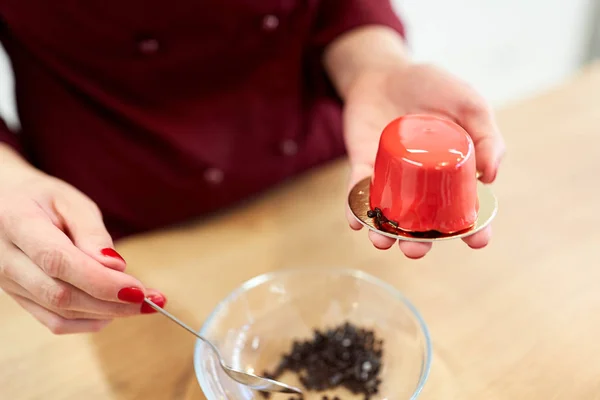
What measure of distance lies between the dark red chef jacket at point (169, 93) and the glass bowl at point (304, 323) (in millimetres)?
261

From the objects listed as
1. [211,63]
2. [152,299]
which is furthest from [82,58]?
[152,299]

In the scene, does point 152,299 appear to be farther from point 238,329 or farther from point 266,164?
point 266,164

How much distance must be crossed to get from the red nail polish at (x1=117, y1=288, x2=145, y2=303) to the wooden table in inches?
6.1

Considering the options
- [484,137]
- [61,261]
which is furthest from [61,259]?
[484,137]

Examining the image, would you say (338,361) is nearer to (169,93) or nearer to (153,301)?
(153,301)

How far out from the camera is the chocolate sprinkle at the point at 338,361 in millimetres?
705

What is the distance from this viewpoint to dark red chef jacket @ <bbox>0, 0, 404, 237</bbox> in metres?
0.85

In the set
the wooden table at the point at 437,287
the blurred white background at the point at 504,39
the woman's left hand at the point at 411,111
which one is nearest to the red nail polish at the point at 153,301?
the wooden table at the point at 437,287

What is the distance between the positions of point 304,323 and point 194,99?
1.31 ft

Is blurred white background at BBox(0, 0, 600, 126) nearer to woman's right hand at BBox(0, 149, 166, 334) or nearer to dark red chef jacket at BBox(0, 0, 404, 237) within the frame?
dark red chef jacket at BBox(0, 0, 404, 237)

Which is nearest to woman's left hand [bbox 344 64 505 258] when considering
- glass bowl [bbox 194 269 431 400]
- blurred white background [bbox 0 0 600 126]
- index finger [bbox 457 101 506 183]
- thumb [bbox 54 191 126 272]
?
index finger [bbox 457 101 506 183]

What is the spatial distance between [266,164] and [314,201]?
0.11 metres

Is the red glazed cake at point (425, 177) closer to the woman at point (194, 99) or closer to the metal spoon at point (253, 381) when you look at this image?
the woman at point (194, 99)

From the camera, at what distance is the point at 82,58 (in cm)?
87
